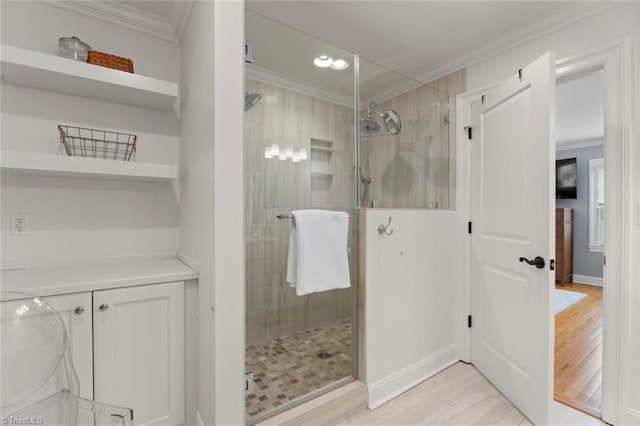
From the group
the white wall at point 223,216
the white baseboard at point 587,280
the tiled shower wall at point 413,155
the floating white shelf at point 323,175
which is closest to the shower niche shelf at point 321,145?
the floating white shelf at point 323,175

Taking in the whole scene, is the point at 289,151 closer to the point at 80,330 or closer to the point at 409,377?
the point at 80,330

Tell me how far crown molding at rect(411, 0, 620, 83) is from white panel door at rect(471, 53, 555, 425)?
0.39m

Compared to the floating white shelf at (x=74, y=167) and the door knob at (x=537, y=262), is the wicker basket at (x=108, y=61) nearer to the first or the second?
the floating white shelf at (x=74, y=167)

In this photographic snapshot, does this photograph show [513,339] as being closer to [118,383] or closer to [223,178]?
[223,178]

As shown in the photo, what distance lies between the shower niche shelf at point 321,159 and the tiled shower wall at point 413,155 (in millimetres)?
253

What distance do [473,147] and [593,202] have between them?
4523mm

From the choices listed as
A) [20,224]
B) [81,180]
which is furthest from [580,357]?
[20,224]

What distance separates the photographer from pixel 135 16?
74.2 inches

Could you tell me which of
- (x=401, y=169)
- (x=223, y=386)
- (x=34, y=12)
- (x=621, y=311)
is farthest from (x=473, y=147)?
(x=34, y=12)

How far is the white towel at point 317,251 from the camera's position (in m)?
1.68

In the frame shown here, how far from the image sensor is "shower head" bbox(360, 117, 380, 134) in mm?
1930

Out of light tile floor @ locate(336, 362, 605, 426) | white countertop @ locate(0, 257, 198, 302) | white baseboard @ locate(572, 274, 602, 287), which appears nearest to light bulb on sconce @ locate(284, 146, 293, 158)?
white countertop @ locate(0, 257, 198, 302)

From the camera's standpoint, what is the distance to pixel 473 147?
2.31m

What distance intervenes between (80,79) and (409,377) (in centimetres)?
267
